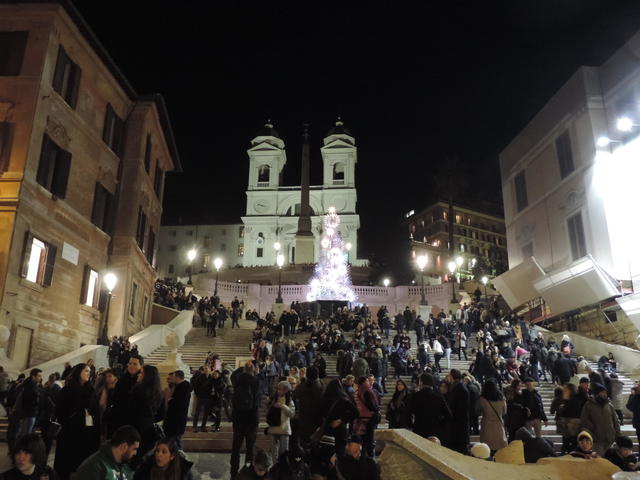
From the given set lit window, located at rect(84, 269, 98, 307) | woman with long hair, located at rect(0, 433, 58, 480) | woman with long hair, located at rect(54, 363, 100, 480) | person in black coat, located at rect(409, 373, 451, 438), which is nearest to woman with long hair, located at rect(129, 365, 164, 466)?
woman with long hair, located at rect(54, 363, 100, 480)

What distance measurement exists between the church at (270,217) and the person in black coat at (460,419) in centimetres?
6432

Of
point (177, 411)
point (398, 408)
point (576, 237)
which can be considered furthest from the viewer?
point (576, 237)

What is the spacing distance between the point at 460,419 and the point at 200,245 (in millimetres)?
77358

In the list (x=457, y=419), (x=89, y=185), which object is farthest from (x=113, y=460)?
(x=89, y=185)

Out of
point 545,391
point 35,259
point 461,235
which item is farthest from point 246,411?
point 461,235

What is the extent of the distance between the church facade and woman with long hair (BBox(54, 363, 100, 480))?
6656 centimetres

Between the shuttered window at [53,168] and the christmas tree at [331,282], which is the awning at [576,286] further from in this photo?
the shuttered window at [53,168]

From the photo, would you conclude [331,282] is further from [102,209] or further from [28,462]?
[28,462]

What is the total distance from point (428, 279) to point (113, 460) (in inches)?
2406

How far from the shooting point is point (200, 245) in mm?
83000

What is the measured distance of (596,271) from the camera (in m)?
22.2

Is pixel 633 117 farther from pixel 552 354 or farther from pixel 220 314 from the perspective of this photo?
pixel 220 314

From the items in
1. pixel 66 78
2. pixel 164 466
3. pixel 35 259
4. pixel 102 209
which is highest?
pixel 66 78

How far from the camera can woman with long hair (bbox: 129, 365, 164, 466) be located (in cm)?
648
